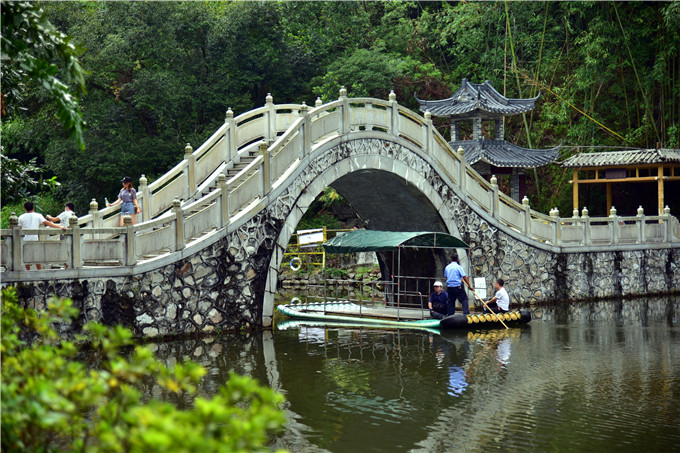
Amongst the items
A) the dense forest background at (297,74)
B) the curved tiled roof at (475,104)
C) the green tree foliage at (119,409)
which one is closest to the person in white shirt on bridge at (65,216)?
the green tree foliage at (119,409)

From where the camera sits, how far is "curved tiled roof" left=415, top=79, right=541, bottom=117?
29188mm

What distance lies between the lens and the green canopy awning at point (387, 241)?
19.5m

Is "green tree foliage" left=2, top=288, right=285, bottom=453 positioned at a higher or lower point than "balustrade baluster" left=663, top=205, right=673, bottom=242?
lower

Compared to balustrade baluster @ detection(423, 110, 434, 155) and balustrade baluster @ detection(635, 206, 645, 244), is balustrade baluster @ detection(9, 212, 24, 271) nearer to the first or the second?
balustrade baluster @ detection(423, 110, 434, 155)

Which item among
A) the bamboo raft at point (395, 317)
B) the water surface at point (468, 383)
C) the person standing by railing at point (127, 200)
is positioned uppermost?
the person standing by railing at point (127, 200)

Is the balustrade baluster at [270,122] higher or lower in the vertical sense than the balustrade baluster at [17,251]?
higher

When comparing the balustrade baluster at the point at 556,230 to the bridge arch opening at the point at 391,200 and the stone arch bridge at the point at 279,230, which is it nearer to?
the stone arch bridge at the point at 279,230

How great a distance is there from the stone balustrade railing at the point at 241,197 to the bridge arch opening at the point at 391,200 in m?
0.66

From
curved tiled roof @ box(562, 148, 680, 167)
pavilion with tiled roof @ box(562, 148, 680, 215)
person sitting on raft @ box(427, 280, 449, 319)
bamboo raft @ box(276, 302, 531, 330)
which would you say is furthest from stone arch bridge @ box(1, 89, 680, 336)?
person sitting on raft @ box(427, 280, 449, 319)

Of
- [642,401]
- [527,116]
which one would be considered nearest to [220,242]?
[642,401]

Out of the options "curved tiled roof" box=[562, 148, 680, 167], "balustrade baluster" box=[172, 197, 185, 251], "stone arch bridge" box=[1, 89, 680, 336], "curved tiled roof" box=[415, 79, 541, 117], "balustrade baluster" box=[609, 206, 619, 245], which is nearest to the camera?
"stone arch bridge" box=[1, 89, 680, 336]

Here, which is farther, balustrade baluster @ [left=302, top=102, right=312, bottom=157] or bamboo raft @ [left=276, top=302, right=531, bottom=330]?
bamboo raft @ [left=276, top=302, right=531, bottom=330]

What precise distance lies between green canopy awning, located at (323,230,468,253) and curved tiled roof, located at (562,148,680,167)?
10.9 m

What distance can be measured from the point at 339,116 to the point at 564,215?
61.5 feet
